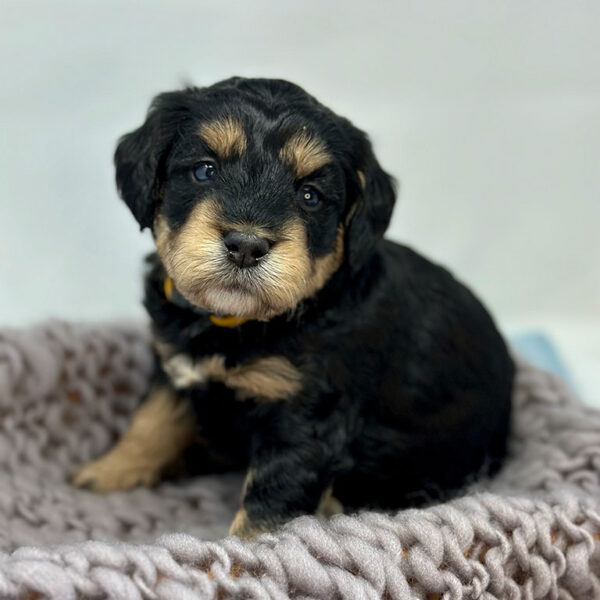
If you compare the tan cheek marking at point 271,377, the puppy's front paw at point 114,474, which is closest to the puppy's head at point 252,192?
the tan cheek marking at point 271,377

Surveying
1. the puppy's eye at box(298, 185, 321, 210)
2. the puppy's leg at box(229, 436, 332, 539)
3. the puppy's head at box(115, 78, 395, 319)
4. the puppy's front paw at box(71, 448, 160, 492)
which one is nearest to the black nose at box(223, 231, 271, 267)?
the puppy's head at box(115, 78, 395, 319)

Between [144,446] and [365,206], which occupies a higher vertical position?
[365,206]

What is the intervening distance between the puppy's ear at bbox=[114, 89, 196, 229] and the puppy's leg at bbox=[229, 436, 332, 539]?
77cm

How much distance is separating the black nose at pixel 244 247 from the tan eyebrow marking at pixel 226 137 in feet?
0.93

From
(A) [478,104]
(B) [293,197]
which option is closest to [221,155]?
(B) [293,197]

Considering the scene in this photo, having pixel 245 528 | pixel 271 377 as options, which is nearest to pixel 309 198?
pixel 271 377

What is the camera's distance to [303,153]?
2.42 m

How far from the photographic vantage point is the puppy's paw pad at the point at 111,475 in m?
3.15

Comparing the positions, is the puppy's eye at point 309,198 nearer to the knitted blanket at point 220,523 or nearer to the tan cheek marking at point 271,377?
the tan cheek marking at point 271,377

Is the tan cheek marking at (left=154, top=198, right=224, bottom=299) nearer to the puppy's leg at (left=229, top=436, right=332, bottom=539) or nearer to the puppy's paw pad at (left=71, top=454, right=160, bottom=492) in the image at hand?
the puppy's leg at (left=229, top=436, right=332, bottom=539)

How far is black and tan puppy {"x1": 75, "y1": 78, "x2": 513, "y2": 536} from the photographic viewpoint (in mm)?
2338

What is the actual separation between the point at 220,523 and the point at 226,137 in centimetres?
133

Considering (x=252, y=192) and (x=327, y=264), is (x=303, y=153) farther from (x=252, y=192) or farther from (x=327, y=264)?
(x=327, y=264)

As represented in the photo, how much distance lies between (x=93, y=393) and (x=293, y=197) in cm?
141
